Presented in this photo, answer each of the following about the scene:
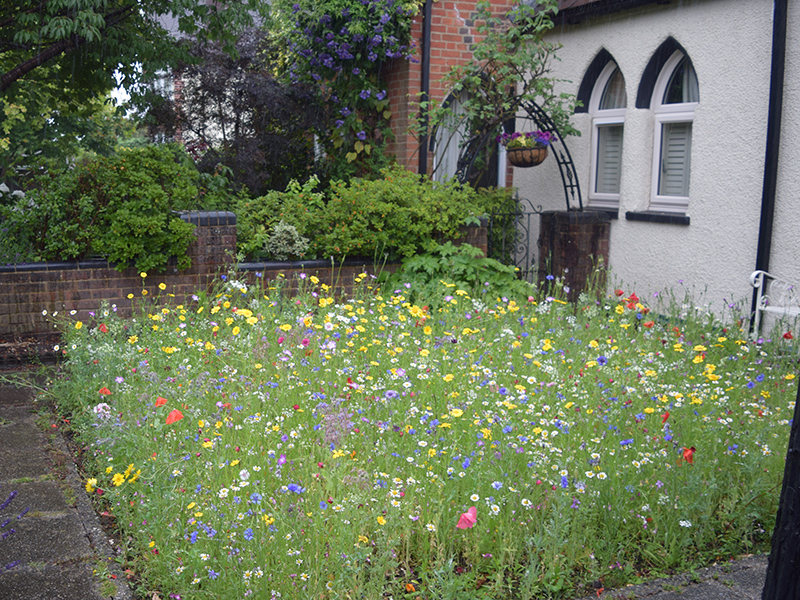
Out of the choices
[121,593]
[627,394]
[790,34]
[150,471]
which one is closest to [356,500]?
[121,593]

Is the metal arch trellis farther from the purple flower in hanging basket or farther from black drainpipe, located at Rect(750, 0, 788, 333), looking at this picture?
black drainpipe, located at Rect(750, 0, 788, 333)

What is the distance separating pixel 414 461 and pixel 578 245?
5604 mm

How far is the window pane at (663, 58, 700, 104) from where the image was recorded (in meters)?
7.93

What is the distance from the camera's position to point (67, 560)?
299 centimetres

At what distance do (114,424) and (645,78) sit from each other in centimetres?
697

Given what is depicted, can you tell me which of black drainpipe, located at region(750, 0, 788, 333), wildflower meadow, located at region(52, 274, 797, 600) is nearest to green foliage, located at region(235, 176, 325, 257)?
wildflower meadow, located at region(52, 274, 797, 600)

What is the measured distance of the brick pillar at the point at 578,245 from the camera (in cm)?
844

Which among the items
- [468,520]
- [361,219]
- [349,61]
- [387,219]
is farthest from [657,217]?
[468,520]

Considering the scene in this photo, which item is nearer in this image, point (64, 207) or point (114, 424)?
point (114, 424)

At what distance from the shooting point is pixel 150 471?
3.46 m

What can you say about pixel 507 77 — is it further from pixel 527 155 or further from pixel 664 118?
pixel 664 118

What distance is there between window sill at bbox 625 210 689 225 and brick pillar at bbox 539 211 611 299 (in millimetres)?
361

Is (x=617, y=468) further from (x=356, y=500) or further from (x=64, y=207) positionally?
(x=64, y=207)

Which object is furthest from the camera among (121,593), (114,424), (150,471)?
(114,424)
